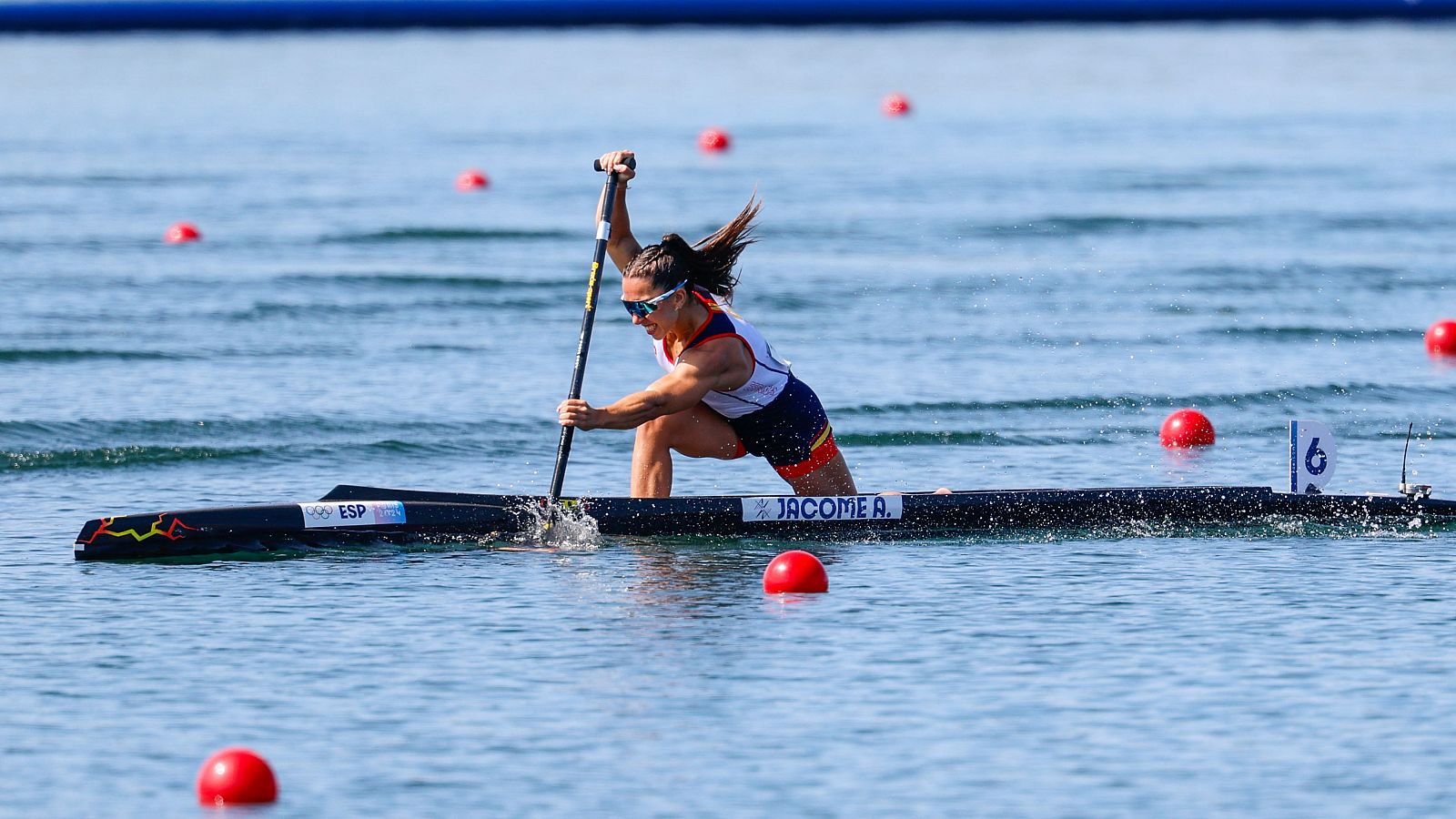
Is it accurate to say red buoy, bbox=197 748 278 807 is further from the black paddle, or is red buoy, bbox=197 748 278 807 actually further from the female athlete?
the black paddle

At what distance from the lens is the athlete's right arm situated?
31.8 ft

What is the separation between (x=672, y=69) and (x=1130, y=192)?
21.5 metres

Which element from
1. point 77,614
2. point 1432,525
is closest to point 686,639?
point 77,614

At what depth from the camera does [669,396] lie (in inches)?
364

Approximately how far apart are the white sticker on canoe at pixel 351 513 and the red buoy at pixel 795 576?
1.64 m

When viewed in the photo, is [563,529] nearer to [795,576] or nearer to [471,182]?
[795,576]

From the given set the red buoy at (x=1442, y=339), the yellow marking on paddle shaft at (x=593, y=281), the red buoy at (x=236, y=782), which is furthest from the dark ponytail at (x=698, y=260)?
the red buoy at (x=1442, y=339)

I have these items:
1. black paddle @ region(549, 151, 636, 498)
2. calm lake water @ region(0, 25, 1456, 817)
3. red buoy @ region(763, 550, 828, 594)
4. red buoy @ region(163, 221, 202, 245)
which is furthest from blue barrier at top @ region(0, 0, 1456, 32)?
red buoy @ region(763, 550, 828, 594)

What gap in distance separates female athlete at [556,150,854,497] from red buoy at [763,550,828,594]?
910 mm

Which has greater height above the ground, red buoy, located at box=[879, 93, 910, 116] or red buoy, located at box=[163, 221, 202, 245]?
red buoy, located at box=[879, 93, 910, 116]

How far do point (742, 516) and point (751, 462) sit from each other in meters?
2.35

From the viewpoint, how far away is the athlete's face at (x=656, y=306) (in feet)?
30.1

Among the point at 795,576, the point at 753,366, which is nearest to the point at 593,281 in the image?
the point at 753,366

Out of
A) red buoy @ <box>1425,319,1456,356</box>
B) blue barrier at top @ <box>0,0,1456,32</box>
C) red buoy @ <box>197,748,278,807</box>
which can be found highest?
blue barrier at top @ <box>0,0,1456,32</box>
